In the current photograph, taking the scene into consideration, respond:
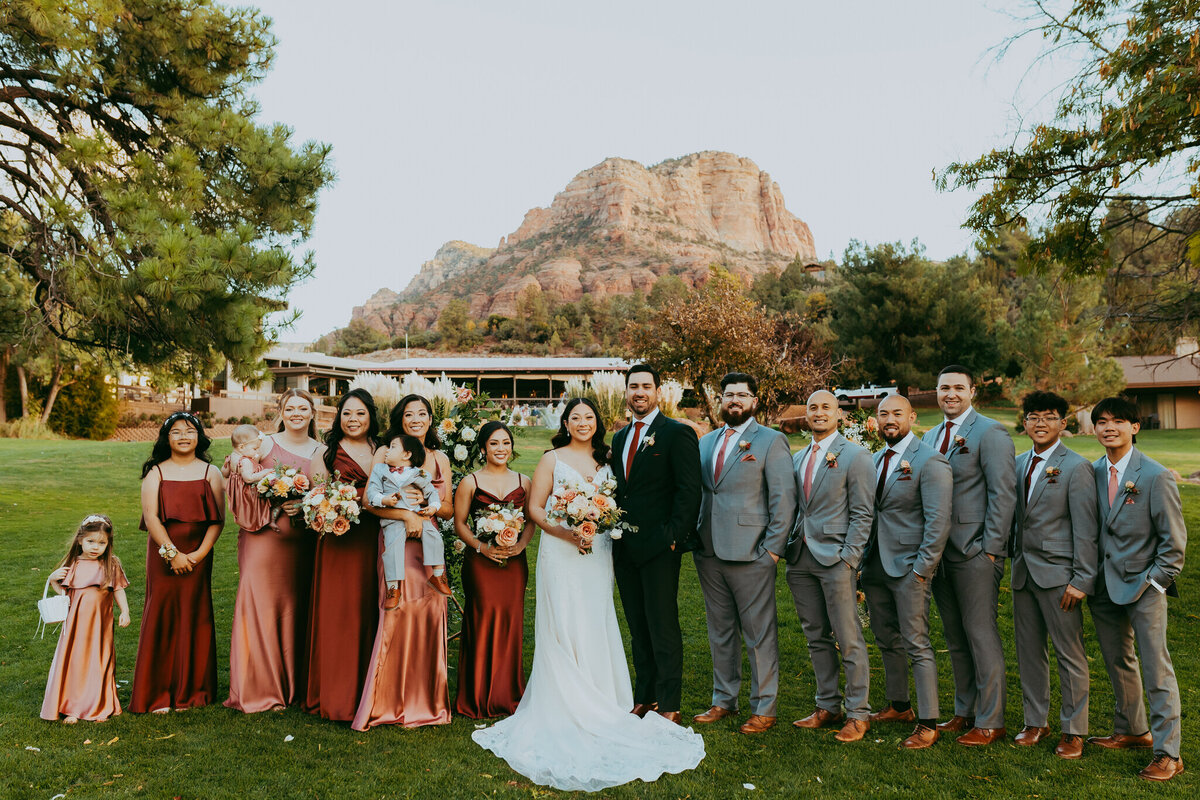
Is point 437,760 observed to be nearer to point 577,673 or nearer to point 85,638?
point 577,673

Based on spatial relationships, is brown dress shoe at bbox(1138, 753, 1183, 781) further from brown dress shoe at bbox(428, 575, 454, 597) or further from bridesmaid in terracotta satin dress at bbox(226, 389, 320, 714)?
bridesmaid in terracotta satin dress at bbox(226, 389, 320, 714)

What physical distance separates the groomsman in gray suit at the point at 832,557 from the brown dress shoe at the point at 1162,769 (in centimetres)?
148

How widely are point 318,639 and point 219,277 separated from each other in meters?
5.38

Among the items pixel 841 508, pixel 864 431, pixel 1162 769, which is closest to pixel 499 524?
pixel 841 508

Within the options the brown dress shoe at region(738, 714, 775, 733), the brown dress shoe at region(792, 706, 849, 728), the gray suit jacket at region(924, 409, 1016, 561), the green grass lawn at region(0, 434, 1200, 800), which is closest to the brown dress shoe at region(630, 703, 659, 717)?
the green grass lawn at region(0, 434, 1200, 800)

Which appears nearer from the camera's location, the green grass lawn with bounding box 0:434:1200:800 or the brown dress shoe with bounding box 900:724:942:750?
the green grass lawn with bounding box 0:434:1200:800

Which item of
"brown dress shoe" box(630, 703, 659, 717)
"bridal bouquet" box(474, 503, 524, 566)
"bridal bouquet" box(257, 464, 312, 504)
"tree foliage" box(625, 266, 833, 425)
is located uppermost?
"tree foliage" box(625, 266, 833, 425)

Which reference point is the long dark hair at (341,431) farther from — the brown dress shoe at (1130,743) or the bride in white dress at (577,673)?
the brown dress shoe at (1130,743)

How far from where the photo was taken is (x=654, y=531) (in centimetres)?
527

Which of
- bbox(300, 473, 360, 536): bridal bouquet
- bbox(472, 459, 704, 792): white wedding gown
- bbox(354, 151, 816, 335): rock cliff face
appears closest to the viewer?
bbox(472, 459, 704, 792): white wedding gown

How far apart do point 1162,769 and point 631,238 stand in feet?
378

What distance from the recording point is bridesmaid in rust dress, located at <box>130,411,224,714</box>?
5586 mm

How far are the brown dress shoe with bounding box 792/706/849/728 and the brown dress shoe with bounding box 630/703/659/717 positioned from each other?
0.92 m

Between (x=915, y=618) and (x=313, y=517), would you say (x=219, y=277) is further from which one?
(x=915, y=618)
